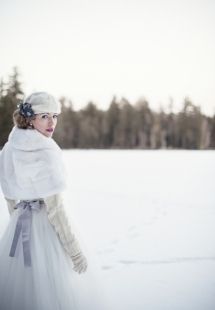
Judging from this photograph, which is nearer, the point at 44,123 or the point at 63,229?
the point at 63,229

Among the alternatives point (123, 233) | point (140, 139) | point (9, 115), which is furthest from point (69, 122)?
point (123, 233)

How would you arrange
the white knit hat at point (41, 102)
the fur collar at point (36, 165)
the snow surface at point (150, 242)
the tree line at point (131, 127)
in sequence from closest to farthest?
the fur collar at point (36, 165) → the white knit hat at point (41, 102) → the snow surface at point (150, 242) → the tree line at point (131, 127)

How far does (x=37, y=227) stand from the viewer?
1.93 metres

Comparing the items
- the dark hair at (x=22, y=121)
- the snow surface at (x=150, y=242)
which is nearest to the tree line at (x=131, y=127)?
the snow surface at (x=150, y=242)

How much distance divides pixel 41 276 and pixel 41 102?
3.13 ft

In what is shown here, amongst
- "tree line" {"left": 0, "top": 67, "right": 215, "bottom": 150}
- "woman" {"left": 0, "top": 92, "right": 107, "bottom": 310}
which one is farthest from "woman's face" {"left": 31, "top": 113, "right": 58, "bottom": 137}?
"tree line" {"left": 0, "top": 67, "right": 215, "bottom": 150}

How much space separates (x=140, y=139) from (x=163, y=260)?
55.9 meters

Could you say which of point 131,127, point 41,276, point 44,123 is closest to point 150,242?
point 41,276

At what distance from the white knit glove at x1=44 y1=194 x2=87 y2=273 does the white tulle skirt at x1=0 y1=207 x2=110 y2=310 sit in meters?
0.07

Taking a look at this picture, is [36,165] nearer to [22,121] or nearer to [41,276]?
[22,121]

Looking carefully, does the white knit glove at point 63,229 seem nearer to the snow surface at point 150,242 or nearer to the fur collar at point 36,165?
the fur collar at point 36,165

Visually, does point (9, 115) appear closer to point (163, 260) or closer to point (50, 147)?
point (163, 260)

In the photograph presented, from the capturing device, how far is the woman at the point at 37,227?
1840 mm

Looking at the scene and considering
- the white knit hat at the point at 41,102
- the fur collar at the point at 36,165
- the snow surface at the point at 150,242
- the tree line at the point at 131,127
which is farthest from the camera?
the tree line at the point at 131,127
